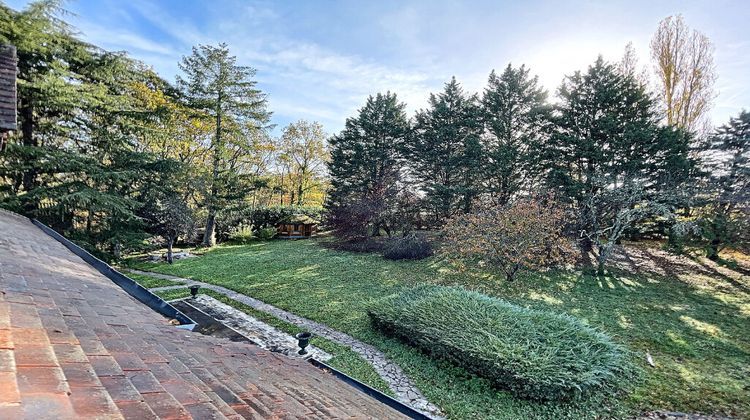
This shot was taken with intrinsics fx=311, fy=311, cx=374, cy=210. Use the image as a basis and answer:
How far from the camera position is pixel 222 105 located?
19297 mm

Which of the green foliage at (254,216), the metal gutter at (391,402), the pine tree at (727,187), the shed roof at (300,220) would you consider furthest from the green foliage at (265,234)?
the pine tree at (727,187)

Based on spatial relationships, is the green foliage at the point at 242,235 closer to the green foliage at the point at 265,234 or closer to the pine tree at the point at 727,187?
the green foliage at the point at 265,234

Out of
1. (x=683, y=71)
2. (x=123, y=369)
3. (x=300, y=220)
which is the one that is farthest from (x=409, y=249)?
(x=683, y=71)

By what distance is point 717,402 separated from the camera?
512cm

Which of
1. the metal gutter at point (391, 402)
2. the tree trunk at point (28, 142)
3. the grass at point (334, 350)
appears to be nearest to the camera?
the metal gutter at point (391, 402)

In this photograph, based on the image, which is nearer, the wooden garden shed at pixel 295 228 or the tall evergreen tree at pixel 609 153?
the tall evergreen tree at pixel 609 153

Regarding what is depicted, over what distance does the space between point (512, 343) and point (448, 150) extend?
53.4 feet

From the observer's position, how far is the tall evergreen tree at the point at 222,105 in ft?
60.6

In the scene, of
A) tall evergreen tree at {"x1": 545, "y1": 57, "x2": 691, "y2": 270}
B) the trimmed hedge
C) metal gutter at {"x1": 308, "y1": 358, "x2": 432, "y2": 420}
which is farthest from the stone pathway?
tall evergreen tree at {"x1": 545, "y1": 57, "x2": 691, "y2": 270}

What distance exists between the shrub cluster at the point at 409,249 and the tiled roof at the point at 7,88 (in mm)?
13292

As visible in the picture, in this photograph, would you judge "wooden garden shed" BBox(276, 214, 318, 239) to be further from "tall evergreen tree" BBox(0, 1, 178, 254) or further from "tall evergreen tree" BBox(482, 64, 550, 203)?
"tall evergreen tree" BBox(482, 64, 550, 203)

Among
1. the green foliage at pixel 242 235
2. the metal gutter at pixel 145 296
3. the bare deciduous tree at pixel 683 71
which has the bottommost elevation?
the green foliage at pixel 242 235

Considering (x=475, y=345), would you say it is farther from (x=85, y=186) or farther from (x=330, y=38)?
(x=85, y=186)

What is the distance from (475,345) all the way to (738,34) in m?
12.5
